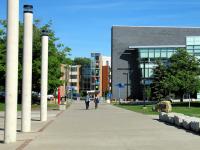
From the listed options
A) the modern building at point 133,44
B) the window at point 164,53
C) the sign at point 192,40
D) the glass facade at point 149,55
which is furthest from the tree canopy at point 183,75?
the modern building at point 133,44

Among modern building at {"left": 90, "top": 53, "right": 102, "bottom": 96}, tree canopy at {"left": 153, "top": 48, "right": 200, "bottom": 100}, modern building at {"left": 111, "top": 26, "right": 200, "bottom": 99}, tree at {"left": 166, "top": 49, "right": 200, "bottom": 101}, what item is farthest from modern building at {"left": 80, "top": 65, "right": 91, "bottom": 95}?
tree at {"left": 166, "top": 49, "right": 200, "bottom": 101}

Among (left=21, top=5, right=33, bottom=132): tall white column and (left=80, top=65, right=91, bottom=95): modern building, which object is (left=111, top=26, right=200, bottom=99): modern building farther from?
(left=21, top=5, right=33, bottom=132): tall white column

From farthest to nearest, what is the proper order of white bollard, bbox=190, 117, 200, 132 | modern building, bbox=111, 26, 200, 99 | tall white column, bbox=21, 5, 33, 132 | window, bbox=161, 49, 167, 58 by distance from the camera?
modern building, bbox=111, 26, 200, 99, window, bbox=161, 49, 167, 58, tall white column, bbox=21, 5, 33, 132, white bollard, bbox=190, 117, 200, 132

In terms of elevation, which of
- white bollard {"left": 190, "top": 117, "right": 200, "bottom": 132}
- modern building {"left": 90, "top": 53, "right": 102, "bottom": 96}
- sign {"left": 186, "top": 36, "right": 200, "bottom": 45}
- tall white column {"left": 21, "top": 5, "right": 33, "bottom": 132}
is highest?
sign {"left": 186, "top": 36, "right": 200, "bottom": 45}

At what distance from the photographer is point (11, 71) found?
16031 mm

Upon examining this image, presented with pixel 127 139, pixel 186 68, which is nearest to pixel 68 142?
pixel 127 139

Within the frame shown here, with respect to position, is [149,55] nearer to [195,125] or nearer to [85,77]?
[85,77]

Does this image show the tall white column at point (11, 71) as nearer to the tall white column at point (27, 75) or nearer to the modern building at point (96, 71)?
the tall white column at point (27, 75)

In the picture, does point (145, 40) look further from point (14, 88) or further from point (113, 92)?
point (14, 88)

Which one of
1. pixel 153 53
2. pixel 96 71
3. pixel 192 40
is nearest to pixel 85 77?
pixel 96 71

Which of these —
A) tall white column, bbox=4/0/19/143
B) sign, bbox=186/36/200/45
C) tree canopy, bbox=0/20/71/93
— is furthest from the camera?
sign, bbox=186/36/200/45

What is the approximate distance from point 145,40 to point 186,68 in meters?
57.4

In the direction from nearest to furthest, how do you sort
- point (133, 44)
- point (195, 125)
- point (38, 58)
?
point (195, 125), point (38, 58), point (133, 44)

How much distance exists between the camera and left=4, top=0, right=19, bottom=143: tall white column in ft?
52.3
